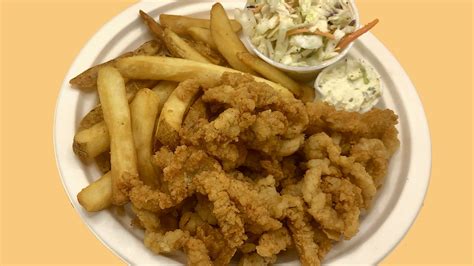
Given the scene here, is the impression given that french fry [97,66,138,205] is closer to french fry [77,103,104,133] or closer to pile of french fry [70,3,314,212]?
pile of french fry [70,3,314,212]

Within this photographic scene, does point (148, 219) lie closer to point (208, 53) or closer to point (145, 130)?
point (145, 130)

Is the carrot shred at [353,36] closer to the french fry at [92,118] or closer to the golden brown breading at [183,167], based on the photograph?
the golden brown breading at [183,167]

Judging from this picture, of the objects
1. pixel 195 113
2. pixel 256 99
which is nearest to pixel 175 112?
pixel 195 113

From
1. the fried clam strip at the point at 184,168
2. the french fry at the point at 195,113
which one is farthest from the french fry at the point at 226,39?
the fried clam strip at the point at 184,168

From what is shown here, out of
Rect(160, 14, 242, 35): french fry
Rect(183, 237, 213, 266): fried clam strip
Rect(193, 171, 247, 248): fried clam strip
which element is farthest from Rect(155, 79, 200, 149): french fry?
Rect(160, 14, 242, 35): french fry

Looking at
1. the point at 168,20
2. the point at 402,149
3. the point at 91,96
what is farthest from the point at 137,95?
the point at 402,149

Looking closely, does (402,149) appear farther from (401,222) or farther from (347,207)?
(347,207)
